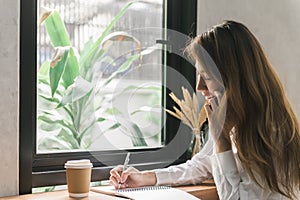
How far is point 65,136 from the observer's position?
1959 millimetres

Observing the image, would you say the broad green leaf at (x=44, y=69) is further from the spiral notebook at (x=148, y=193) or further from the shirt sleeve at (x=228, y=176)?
the shirt sleeve at (x=228, y=176)

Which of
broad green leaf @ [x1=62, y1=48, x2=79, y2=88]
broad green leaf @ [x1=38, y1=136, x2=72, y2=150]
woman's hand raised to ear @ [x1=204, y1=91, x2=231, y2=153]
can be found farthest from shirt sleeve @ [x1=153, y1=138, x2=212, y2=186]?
broad green leaf @ [x1=62, y1=48, x2=79, y2=88]

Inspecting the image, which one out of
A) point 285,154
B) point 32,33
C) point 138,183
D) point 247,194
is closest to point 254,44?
point 285,154

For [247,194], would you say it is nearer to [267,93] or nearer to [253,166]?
[253,166]

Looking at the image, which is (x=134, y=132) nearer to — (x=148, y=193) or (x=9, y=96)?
(x=148, y=193)

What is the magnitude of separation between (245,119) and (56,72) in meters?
0.70

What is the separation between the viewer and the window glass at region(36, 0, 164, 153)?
191 centimetres

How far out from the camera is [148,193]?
5.52 feet

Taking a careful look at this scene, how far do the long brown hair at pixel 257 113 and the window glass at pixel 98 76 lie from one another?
49cm

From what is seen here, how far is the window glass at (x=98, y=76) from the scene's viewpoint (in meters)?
1.91

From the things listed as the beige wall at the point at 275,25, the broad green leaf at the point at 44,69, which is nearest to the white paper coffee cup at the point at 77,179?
the broad green leaf at the point at 44,69

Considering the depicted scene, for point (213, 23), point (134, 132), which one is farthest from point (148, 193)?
point (213, 23)

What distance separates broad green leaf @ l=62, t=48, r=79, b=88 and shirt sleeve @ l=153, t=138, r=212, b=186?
0.45m

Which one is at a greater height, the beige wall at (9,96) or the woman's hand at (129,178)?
the beige wall at (9,96)
